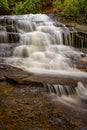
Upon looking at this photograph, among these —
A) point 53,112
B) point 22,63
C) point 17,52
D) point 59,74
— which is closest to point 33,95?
point 53,112

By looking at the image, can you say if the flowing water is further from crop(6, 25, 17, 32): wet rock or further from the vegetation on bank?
the vegetation on bank

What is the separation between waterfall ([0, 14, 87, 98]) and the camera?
7059 mm

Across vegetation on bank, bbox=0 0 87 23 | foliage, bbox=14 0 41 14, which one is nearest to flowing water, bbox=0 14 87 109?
vegetation on bank, bbox=0 0 87 23

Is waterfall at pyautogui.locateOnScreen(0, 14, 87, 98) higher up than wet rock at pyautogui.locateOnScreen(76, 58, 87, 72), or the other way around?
waterfall at pyautogui.locateOnScreen(0, 14, 87, 98)

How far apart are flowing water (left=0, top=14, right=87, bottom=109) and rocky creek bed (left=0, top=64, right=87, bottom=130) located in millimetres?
458

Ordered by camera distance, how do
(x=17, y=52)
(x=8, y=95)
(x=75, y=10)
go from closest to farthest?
(x=8, y=95)
(x=17, y=52)
(x=75, y=10)

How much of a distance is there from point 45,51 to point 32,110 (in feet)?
17.8

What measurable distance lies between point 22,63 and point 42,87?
8.97ft

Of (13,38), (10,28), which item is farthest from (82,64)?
(10,28)

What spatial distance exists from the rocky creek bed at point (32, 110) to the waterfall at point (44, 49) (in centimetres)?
55

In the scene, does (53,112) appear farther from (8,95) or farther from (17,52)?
(17,52)

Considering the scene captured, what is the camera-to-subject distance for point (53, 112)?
4.43 meters

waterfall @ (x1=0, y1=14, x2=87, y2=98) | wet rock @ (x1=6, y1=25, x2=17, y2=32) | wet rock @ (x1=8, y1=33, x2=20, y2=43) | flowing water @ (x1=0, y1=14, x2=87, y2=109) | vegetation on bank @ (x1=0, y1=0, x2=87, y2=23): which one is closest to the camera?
flowing water @ (x1=0, y1=14, x2=87, y2=109)

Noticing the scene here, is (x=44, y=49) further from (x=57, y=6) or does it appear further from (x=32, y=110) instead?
(x=57, y=6)
